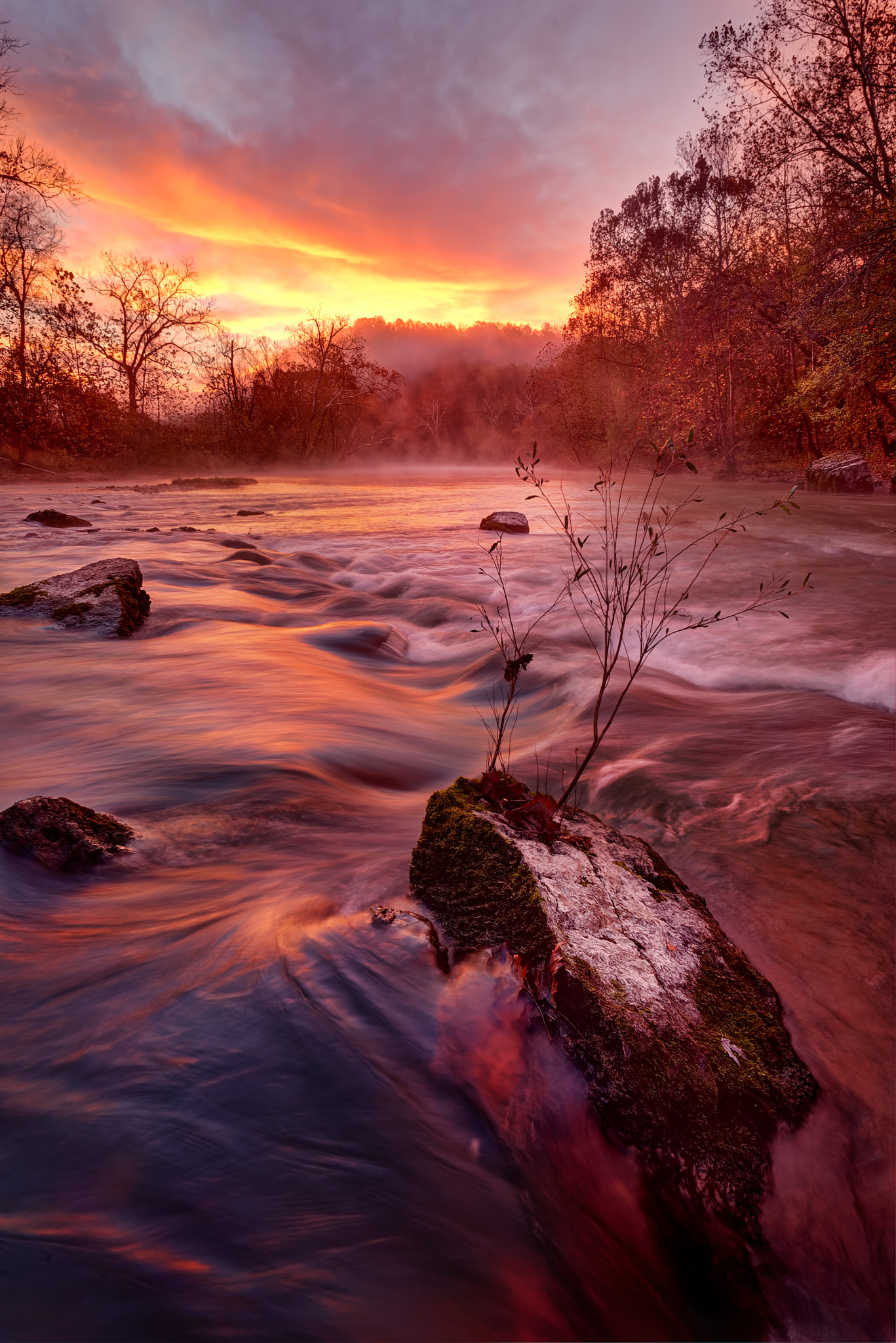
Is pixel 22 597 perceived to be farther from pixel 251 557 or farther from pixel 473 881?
pixel 473 881

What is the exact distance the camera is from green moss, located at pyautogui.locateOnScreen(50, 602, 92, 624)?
23.5ft

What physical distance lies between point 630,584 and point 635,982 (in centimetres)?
164

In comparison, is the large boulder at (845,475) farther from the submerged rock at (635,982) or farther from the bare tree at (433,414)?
the bare tree at (433,414)

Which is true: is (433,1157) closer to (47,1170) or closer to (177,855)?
(47,1170)

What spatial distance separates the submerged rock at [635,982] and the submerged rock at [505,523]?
16685 mm

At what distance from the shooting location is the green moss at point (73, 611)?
7.15 meters

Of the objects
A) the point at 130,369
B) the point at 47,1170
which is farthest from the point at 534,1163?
the point at 130,369

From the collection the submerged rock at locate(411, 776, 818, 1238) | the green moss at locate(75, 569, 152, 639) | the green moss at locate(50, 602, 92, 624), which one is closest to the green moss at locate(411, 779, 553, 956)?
the submerged rock at locate(411, 776, 818, 1238)

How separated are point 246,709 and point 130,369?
40040 millimetres

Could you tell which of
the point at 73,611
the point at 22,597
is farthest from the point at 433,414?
the point at 73,611

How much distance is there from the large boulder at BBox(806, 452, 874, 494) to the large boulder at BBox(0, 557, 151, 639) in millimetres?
22142

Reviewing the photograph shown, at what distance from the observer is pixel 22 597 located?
25.0 ft

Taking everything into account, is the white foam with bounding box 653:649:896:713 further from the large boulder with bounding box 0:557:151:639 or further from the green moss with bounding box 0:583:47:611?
the green moss with bounding box 0:583:47:611

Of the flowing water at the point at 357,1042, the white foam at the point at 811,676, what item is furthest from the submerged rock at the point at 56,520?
the white foam at the point at 811,676
